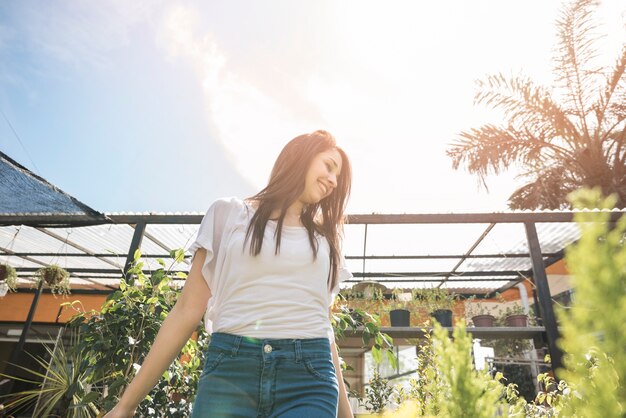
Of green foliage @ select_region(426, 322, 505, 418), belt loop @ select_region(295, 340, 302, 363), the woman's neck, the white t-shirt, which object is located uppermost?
the woman's neck

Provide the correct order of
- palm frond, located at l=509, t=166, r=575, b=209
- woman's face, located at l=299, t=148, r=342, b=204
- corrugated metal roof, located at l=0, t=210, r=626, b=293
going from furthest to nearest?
palm frond, located at l=509, t=166, r=575, b=209 → corrugated metal roof, located at l=0, t=210, r=626, b=293 → woman's face, located at l=299, t=148, r=342, b=204

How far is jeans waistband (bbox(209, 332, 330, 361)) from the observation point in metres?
1.21

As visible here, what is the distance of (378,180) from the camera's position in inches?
292

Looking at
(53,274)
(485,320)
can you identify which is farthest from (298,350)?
(53,274)

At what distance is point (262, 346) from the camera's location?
1220 mm

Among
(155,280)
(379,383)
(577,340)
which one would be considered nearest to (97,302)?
(379,383)

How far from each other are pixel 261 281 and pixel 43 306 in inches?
491

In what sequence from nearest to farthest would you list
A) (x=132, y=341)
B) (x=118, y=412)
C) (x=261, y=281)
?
(x=118, y=412), (x=261, y=281), (x=132, y=341)

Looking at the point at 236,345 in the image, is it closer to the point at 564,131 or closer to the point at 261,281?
the point at 261,281

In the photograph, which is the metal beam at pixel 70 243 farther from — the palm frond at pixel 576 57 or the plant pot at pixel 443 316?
the palm frond at pixel 576 57

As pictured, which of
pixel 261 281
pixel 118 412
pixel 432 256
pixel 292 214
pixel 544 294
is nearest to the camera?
pixel 118 412

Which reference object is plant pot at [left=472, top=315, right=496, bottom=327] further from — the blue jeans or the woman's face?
the blue jeans

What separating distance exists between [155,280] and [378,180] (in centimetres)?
508

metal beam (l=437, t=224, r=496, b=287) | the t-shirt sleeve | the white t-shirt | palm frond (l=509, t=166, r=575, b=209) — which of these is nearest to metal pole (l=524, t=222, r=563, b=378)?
metal beam (l=437, t=224, r=496, b=287)
